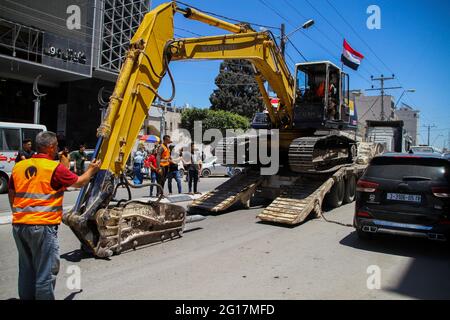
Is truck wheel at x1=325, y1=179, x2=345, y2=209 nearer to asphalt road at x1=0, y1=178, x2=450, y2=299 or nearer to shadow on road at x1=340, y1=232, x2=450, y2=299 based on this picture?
asphalt road at x1=0, y1=178, x2=450, y2=299

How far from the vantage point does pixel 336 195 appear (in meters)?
10.8

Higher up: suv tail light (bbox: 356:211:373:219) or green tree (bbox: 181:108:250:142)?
green tree (bbox: 181:108:250:142)

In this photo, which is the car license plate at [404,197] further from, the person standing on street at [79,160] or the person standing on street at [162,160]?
the person standing on street at [79,160]

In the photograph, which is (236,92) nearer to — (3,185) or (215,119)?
(215,119)

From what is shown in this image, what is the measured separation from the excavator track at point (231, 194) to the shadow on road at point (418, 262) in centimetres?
326

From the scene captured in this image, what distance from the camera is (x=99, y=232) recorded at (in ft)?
18.6

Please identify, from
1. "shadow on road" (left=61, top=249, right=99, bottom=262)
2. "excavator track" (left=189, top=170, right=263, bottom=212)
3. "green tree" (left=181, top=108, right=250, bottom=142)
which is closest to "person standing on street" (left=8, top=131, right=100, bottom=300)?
"shadow on road" (left=61, top=249, right=99, bottom=262)

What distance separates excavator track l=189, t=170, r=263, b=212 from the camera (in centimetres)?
970

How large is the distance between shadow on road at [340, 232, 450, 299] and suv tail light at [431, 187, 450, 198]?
1026 mm

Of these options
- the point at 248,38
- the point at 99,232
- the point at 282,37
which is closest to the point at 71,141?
the point at 282,37

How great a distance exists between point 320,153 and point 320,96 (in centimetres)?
170

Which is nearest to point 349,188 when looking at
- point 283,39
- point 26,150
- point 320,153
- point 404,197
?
point 320,153
